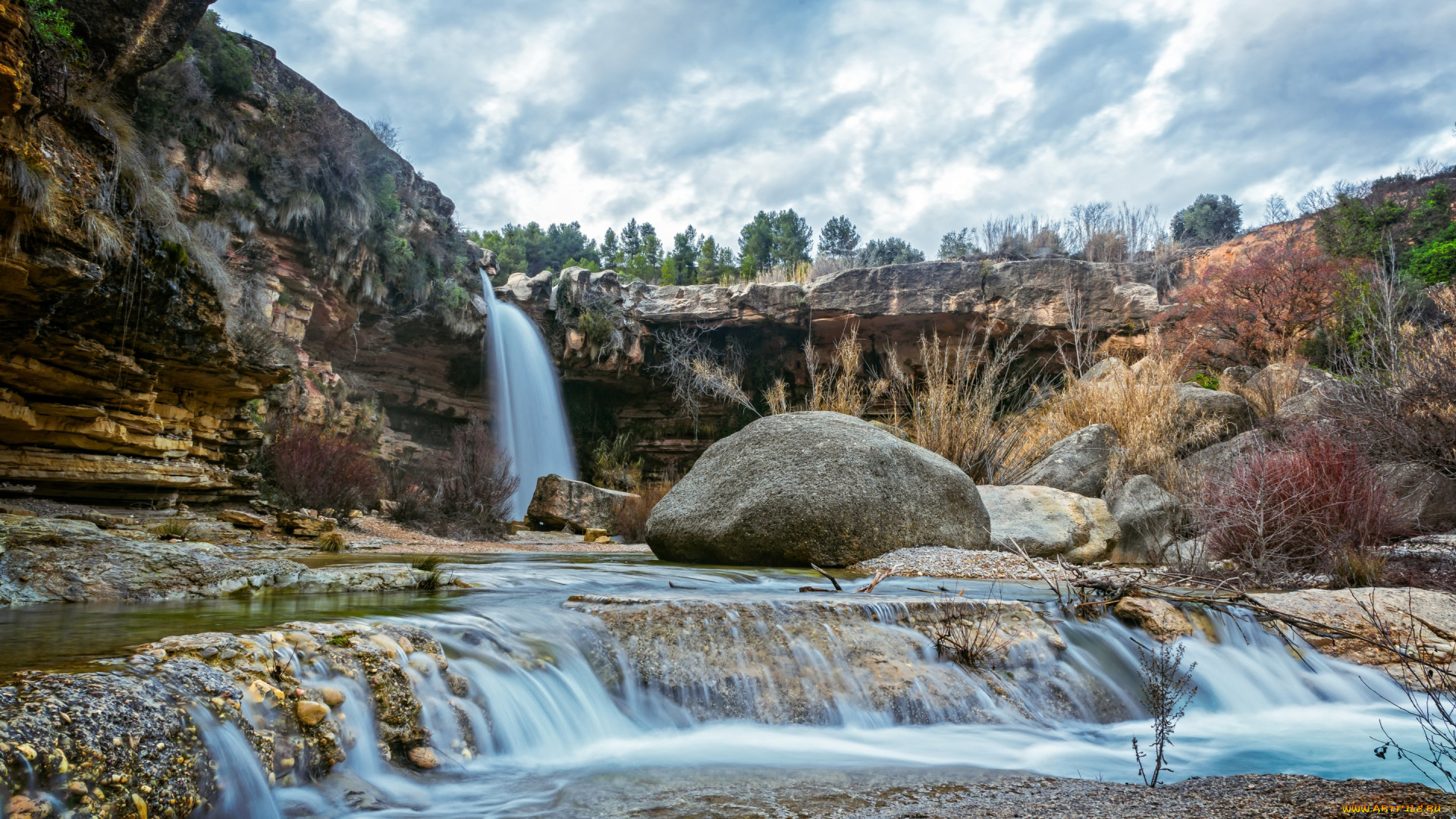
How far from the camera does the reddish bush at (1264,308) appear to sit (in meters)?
12.8

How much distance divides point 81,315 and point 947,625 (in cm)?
614

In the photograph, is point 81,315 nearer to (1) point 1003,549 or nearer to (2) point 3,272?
(2) point 3,272

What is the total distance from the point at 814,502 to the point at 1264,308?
1230cm

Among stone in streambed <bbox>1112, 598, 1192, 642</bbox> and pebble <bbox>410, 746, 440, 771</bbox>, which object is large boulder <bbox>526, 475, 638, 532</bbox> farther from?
pebble <bbox>410, 746, 440, 771</bbox>

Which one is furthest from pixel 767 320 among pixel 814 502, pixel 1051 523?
pixel 814 502

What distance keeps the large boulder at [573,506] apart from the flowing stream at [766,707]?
361 inches

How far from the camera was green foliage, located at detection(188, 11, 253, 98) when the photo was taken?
34.1 feet

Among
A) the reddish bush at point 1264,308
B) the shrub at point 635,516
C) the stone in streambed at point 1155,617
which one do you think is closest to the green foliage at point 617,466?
the shrub at point 635,516

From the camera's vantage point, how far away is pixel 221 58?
10.5 m

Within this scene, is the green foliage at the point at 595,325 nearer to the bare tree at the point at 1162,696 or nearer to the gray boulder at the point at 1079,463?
the gray boulder at the point at 1079,463

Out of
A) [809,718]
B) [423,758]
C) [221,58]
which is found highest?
[221,58]

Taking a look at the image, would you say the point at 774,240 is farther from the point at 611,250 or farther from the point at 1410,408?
the point at 1410,408

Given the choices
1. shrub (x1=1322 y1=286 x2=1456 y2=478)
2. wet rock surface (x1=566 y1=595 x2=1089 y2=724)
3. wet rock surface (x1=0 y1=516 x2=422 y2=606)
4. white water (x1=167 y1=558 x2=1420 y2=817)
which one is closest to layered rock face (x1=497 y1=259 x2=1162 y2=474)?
shrub (x1=1322 y1=286 x2=1456 y2=478)

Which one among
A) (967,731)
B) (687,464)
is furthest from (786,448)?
(687,464)
